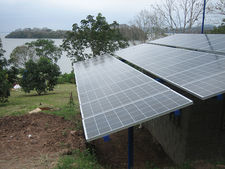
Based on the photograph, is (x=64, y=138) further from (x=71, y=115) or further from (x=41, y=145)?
(x=71, y=115)

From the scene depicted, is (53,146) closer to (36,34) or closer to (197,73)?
(197,73)

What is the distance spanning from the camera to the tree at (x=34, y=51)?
50906mm

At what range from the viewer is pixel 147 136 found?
38.5ft

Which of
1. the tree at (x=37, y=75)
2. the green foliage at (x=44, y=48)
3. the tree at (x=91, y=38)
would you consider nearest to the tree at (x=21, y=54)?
the green foliage at (x=44, y=48)

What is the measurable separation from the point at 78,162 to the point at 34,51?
52676 millimetres

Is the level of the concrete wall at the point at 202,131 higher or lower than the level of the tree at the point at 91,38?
lower

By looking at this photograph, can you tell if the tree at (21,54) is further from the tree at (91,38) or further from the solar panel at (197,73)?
the solar panel at (197,73)

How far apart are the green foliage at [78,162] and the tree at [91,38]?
21.5m

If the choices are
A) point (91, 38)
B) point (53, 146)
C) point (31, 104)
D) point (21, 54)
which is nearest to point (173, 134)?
point (53, 146)

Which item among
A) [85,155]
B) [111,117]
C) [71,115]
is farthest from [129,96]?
[71,115]

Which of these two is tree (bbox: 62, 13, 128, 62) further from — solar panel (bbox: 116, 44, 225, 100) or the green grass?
solar panel (bbox: 116, 44, 225, 100)

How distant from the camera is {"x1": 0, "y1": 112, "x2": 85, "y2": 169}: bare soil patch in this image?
6055 mm

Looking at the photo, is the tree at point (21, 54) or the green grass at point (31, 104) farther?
the tree at point (21, 54)

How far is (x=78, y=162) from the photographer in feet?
19.2
